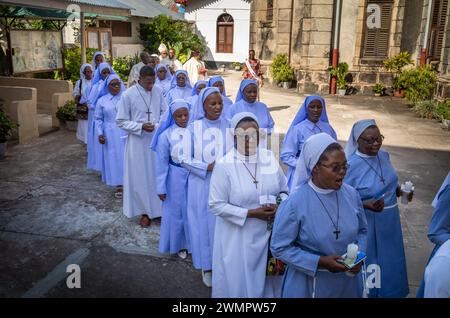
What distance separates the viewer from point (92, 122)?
7.70 meters

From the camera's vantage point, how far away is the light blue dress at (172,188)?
4672mm

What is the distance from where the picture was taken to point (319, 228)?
2670 millimetres

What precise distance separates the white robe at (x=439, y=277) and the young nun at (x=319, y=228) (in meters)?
0.62

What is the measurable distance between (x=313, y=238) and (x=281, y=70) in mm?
16982

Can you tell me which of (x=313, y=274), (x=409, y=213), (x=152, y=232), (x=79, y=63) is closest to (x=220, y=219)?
(x=313, y=274)

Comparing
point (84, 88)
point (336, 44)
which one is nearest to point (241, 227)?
point (84, 88)

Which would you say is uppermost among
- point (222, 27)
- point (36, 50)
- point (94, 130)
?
point (222, 27)

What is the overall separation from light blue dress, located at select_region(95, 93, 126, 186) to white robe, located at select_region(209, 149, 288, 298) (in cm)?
378

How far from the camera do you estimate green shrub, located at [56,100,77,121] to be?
11.0 meters

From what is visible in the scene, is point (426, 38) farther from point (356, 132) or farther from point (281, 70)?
point (356, 132)

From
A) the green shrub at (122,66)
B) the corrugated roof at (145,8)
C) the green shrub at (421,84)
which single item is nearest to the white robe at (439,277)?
the green shrub at (421,84)

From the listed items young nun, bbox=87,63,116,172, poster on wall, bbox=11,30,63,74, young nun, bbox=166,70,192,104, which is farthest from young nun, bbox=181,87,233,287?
poster on wall, bbox=11,30,63,74

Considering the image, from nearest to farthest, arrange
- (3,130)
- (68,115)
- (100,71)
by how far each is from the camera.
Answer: (100,71) < (3,130) < (68,115)
